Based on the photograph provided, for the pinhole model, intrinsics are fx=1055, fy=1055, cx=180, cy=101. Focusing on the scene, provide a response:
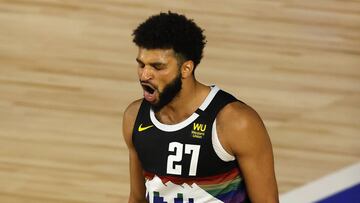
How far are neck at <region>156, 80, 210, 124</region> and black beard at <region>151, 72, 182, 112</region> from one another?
90 mm

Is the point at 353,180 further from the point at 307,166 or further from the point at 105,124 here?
the point at 105,124

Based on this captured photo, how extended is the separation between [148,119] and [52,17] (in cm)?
451

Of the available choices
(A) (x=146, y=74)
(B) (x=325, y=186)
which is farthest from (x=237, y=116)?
(B) (x=325, y=186)

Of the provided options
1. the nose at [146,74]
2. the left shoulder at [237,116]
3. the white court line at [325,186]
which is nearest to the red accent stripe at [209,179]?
the left shoulder at [237,116]

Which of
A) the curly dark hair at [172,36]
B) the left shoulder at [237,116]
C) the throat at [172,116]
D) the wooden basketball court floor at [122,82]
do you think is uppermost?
the curly dark hair at [172,36]

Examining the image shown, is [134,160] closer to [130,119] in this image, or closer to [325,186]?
[130,119]

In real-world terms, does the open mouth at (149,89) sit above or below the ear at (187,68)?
below

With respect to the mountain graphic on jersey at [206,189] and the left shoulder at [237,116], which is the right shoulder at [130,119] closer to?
the mountain graphic on jersey at [206,189]

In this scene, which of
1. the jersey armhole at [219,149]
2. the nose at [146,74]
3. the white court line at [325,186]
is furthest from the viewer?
the white court line at [325,186]

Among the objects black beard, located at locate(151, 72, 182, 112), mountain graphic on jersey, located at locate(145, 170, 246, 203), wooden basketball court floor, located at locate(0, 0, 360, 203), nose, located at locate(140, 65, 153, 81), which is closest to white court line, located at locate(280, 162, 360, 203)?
wooden basketball court floor, located at locate(0, 0, 360, 203)

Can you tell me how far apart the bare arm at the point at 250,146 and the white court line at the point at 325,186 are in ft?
7.41

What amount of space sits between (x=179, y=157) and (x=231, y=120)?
0.24 m

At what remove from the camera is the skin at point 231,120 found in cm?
362

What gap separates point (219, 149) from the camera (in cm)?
374
